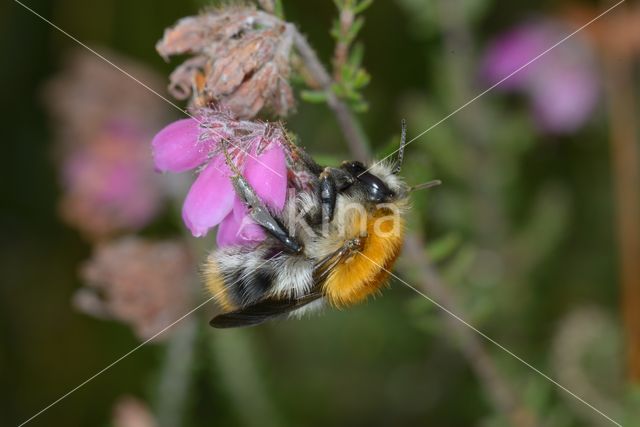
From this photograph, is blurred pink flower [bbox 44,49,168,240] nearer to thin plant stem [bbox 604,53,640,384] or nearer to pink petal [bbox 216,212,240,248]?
pink petal [bbox 216,212,240,248]

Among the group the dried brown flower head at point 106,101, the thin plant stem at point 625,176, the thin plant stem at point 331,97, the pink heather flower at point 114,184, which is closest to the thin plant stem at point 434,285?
the thin plant stem at point 331,97

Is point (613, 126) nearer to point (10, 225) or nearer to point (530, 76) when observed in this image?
point (530, 76)

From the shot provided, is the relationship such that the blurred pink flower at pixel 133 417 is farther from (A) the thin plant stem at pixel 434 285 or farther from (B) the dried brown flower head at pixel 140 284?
(A) the thin plant stem at pixel 434 285

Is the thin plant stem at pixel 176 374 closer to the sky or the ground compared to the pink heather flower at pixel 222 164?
closer to the ground

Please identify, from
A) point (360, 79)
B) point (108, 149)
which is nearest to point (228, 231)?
point (360, 79)

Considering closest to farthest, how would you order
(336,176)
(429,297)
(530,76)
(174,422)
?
1. (336,176)
2. (429,297)
3. (174,422)
4. (530,76)

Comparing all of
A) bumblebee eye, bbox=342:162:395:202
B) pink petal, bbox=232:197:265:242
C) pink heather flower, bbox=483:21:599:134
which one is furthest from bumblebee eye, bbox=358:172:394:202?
pink heather flower, bbox=483:21:599:134

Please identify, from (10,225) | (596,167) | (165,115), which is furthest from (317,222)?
(10,225)
